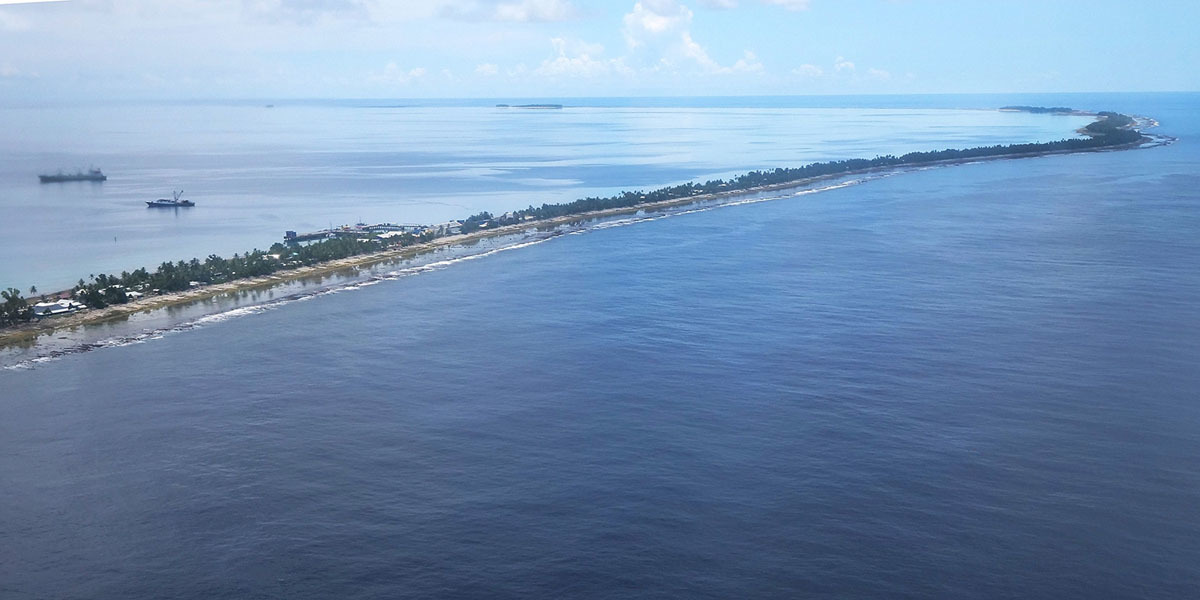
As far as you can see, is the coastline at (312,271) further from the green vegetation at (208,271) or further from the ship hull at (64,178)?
the ship hull at (64,178)

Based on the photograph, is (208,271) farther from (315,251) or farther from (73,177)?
(73,177)

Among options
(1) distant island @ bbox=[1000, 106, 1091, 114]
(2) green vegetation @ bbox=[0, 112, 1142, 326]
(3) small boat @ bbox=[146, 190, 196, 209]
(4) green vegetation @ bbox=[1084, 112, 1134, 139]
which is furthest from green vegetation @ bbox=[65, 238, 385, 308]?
(1) distant island @ bbox=[1000, 106, 1091, 114]

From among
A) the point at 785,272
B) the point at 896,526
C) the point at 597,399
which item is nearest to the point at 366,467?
the point at 597,399

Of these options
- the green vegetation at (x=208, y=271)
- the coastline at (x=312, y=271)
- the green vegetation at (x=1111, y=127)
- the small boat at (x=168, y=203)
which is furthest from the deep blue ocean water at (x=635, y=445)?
the green vegetation at (x=1111, y=127)

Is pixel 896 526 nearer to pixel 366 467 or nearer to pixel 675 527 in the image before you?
pixel 675 527

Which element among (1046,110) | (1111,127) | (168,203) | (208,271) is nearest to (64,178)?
(168,203)

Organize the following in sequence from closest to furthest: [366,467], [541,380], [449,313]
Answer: [366,467] → [541,380] → [449,313]

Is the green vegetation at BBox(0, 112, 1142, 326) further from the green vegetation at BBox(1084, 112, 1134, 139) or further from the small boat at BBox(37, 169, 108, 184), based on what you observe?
the small boat at BBox(37, 169, 108, 184)
